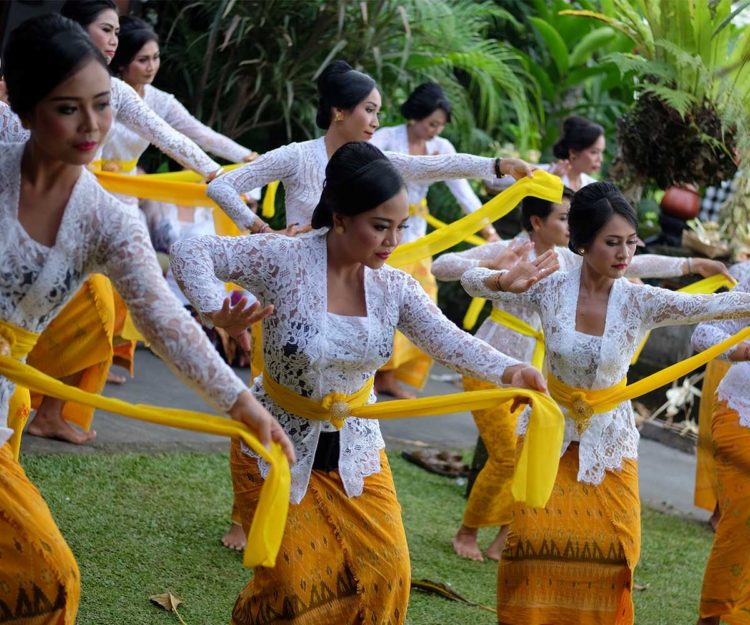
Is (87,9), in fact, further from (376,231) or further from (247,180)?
(376,231)

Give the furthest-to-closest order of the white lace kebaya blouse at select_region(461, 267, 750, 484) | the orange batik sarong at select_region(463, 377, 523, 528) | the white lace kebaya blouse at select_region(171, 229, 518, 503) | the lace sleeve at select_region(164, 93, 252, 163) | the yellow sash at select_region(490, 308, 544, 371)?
the lace sleeve at select_region(164, 93, 252, 163), the yellow sash at select_region(490, 308, 544, 371), the orange batik sarong at select_region(463, 377, 523, 528), the white lace kebaya blouse at select_region(461, 267, 750, 484), the white lace kebaya blouse at select_region(171, 229, 518, 503)

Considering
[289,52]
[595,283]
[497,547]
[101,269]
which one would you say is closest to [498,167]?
[595,283]

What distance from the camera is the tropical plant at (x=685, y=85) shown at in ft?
19.1

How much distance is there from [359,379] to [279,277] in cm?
39

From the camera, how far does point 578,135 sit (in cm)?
736

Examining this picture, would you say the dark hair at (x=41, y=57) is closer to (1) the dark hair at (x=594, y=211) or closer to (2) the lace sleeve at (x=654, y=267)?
(1) the dark hair at (x=594, y=211)

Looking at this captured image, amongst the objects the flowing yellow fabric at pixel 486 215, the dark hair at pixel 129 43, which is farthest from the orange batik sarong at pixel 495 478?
the dark hair at pixel 129 43

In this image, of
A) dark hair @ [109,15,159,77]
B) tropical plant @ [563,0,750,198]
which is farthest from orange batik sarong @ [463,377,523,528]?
dark hair @ [109,15,159,77]

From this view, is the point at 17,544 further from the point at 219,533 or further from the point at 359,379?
the point at 219,533

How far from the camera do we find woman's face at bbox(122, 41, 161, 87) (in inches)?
242

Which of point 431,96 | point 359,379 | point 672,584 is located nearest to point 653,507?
point 672,584

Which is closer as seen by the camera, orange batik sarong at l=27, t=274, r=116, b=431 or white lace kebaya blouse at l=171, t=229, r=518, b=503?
white lace kebaya blouse at l=171, t=229, r=518, b=503

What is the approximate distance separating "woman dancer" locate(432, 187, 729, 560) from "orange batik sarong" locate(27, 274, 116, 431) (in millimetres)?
1656

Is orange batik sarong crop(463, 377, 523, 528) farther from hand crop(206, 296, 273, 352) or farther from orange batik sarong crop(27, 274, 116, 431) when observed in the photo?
hand crop(206, 296, 273, 352)
